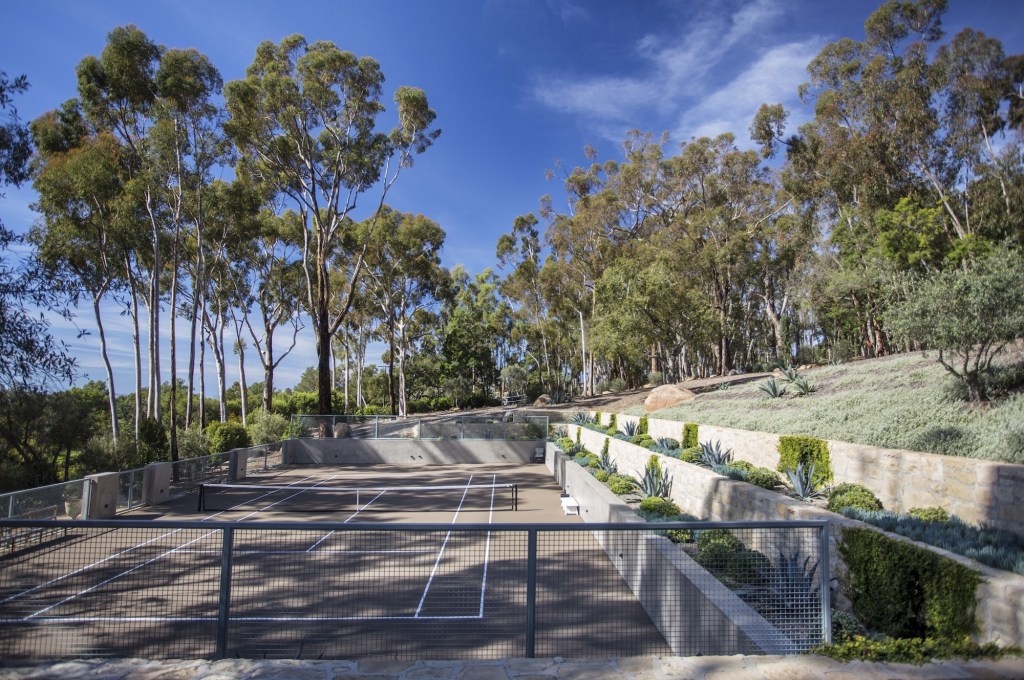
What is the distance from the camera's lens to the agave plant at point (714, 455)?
1159 cm

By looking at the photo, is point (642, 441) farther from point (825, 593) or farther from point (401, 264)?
point (401, 264)

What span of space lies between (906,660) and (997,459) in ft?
16.0

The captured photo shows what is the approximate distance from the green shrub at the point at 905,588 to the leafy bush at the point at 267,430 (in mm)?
25267

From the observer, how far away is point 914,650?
3787mm

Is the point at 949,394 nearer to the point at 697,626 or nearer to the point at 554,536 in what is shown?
the point at 697,626

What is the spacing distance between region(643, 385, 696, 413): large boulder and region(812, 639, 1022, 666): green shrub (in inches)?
819

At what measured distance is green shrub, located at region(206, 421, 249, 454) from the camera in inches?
866

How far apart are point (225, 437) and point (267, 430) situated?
14.2 ft

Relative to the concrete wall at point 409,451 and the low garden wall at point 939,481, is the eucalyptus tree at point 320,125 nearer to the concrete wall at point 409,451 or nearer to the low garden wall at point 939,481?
the concrete wall at point 409,451

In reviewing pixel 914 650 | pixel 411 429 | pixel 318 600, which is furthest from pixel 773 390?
pixel 411 429

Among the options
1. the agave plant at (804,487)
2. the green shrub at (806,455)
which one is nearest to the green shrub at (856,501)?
the agave plant at (804,487)

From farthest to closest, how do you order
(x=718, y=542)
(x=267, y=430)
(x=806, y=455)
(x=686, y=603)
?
(x=267, y=430), (x=806, y=455), (x=718, y=542), (x=686, y=603)

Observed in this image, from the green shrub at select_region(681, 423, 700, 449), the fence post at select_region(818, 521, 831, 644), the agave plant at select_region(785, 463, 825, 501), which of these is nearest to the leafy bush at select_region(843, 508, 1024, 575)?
the fence post at select_region(818, 521, 831, 644)

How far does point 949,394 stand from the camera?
1045cm
